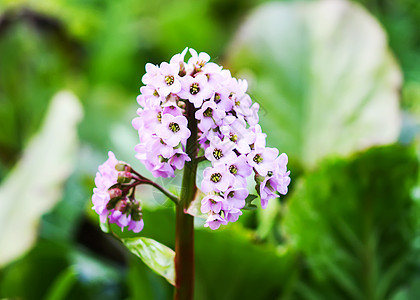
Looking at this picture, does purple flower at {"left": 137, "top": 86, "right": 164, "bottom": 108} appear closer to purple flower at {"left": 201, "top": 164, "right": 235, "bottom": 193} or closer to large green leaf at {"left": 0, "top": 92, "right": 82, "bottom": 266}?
purple flower at {"left": 201, "top": 164, "right": 235, "bottom": 193}

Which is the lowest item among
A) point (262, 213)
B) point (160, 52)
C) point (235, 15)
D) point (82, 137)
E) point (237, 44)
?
point (262, 213)

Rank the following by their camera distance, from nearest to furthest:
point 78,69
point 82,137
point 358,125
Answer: point 358,125
point 82,137
point 78,69

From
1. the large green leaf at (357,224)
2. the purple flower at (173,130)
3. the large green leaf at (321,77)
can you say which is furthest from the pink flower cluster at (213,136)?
the large green leaf at (321,77)

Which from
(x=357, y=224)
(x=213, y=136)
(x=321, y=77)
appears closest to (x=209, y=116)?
(x=213, y=136)

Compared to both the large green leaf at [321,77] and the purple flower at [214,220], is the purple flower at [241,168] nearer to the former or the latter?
the purple flower at [214,220]

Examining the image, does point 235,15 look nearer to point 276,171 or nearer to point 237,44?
point 237,44

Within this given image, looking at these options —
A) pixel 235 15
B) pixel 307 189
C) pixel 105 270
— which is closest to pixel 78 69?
pixel 235 15

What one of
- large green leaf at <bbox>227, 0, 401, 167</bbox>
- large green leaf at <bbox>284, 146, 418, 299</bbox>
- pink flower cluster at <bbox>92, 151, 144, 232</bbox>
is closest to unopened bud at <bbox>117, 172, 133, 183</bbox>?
pink flower cluster at <bbox>92, 151, 144, 232</bbox>
